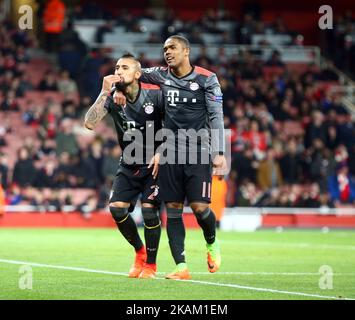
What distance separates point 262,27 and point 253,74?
12.7 feet

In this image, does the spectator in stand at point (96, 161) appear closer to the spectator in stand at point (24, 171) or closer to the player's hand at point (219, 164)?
the spectator in stand at point (24, 171)

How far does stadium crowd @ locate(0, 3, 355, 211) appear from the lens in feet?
84.4

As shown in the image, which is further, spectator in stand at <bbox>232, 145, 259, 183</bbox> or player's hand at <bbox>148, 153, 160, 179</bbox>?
spectator in stand at <bbox>232, 145, 259, 183</bbox>

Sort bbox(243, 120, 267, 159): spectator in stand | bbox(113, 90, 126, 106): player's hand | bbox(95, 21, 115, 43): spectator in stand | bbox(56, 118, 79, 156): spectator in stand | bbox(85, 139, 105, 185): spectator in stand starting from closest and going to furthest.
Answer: bbox(113, 90, 126, 106): player's hand
bbox(85, 139, 105, 185): spectator in stand
bbox(56, 118, 79, 156): spectator in stand
bbox(243, 120, 267, 159): spectator in stand
bbox(95, 21, 115, 43): spectator in stand

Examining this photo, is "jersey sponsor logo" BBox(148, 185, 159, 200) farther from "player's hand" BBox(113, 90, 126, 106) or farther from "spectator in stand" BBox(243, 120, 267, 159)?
"spectator in stand" BBox(243, 120, 267, 159)

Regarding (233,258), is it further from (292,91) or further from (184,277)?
(292,91)

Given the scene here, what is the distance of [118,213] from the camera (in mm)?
11820

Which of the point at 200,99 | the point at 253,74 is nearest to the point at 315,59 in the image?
the point at 253,74

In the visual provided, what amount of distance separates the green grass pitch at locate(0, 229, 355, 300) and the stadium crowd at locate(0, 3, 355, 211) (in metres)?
4.08

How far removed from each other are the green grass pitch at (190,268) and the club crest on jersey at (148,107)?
1810 millimetres

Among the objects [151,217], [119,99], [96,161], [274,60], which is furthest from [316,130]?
[119,99]

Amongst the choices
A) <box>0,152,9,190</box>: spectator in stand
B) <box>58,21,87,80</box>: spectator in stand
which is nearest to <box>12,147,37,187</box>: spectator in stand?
<box>0,152,9,190</box>: spectator in stand

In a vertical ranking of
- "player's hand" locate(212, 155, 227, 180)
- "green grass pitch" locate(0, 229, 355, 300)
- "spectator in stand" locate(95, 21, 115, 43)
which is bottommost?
"green grass pitch" locate(0, 229, 355, 300)

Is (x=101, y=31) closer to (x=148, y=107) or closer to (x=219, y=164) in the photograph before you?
(x=148, y=107)
